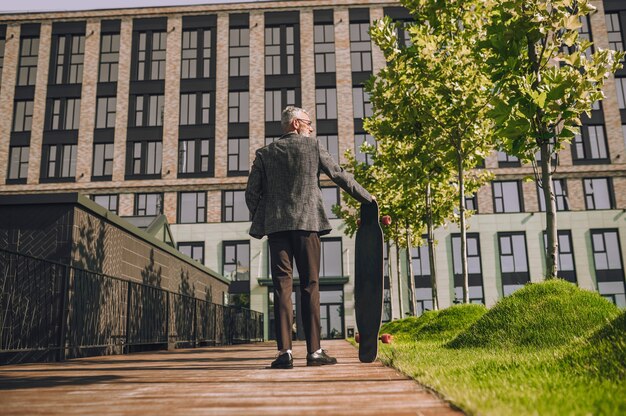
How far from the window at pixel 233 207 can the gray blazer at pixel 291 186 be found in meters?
32.0

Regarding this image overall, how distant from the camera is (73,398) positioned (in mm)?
2889

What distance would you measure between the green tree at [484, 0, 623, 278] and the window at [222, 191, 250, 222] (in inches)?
1176

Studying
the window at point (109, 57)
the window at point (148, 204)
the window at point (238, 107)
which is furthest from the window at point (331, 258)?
the window at point (109, 57)

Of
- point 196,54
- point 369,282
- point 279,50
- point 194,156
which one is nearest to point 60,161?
point 194,156

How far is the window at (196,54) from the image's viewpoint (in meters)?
39.2

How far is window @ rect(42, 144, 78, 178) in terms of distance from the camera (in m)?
37.6

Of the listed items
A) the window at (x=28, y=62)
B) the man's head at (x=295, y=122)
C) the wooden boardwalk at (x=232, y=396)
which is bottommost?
the wooden boardwalk at (x=232, y=396)

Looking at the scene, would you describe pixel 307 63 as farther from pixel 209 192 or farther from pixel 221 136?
pixel 209 192

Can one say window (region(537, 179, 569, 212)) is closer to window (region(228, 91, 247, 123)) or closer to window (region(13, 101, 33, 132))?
window (region(228, 91, 247, 123))

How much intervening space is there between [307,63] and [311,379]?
37.3 metres

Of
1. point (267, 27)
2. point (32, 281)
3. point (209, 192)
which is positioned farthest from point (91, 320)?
point (267, 27)

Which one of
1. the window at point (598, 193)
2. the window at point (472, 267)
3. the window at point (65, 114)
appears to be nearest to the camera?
the window at point (472, 267)

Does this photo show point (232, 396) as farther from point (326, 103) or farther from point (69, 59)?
point (69, 59)

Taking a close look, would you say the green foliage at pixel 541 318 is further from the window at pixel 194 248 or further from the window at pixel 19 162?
the window at pixel 19 162
